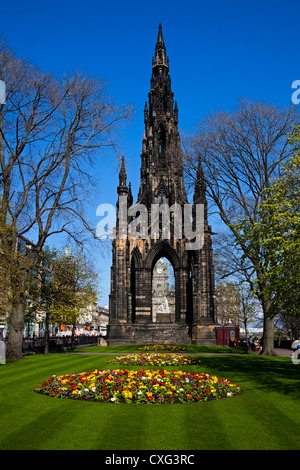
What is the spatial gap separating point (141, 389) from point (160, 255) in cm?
3448

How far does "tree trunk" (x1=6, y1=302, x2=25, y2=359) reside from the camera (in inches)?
857

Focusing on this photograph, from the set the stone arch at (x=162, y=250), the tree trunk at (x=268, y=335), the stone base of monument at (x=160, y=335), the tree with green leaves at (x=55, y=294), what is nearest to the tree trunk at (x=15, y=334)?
the tree with green leaves at (x=55, y=294)

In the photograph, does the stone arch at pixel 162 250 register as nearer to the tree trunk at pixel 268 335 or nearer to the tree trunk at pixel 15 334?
the tree trunk at pixel 268 335

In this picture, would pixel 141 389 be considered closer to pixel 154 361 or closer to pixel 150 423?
pixel 150 423

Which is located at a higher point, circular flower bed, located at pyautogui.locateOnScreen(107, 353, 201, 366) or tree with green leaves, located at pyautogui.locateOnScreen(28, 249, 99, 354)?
tree with green leaves, located at pyautogui.locateOnScreen(28, 249, 99, 354)

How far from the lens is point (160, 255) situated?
45.0 metres

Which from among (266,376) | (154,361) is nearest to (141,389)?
(266,376)

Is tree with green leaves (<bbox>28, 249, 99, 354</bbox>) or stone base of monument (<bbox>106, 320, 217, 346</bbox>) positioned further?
stone base of monument (<bbox>106, 320, 217, 346</bbox>)

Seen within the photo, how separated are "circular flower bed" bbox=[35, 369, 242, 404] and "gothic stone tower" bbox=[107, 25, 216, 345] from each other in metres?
19.2

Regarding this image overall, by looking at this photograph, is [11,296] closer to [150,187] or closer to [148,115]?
A: [150,187]

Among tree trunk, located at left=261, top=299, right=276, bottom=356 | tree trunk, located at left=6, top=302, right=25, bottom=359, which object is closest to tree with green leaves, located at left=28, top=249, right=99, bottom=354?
tree trunk, located at left=6, top=302, right=25, bottom=359

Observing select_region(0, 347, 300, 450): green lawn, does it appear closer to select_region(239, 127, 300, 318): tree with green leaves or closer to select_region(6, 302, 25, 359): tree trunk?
select_region(239, 127, 300, 318): tree with green leaves

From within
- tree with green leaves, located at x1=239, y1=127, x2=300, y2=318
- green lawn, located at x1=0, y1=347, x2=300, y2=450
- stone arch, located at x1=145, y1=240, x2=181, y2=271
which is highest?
stone arch, located at x1=145, y1=240, x2=181, y2=271

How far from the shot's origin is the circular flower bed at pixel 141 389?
1009 cm
